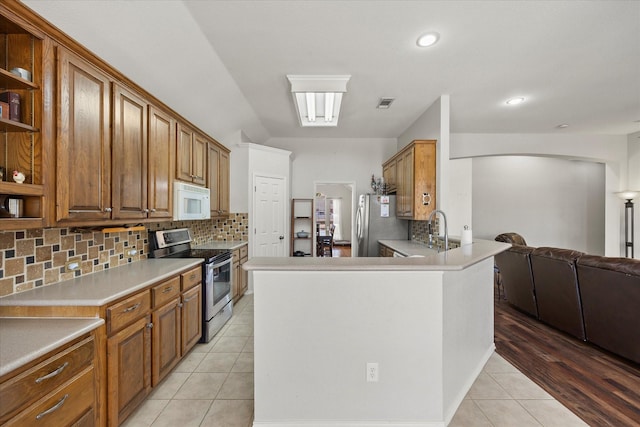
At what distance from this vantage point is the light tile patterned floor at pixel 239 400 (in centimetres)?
177

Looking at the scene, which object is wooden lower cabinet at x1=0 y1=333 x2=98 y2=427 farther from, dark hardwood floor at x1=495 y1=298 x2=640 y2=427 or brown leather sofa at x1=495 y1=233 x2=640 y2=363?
brown leather sofa at x1=495 y1=233 x2=640 y2=363

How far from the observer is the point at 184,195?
2.89 metres

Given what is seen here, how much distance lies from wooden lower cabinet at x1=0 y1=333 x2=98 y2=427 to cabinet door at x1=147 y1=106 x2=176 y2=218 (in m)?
1.34

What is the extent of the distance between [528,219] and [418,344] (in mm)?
6460

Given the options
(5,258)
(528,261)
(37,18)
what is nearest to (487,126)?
(528,261)

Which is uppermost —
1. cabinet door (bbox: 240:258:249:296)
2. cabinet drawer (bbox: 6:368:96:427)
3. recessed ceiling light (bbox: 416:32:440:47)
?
recessed ceiling light (bbox: 416:32:440:47)

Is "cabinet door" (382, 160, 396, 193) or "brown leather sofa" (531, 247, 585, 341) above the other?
"cabinet door" (382, 160, 396, 193)

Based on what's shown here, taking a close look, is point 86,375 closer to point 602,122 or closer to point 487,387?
point 487,387

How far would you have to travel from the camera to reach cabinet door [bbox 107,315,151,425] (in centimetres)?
153

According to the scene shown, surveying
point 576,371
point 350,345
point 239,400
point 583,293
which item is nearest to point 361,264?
point 350,345

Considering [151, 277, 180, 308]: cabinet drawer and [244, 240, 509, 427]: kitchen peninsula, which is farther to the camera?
[151, 277, 180, 308]: cabinet drawer

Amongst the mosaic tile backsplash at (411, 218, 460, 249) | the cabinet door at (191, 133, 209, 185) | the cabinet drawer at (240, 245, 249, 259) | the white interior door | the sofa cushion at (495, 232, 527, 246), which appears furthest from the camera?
the sofa cushion at (495, 232, 527, 246)

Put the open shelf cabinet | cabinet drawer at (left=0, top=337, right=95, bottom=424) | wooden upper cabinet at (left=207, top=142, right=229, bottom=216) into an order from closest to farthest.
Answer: cabinet drawer at (left=0, top=337, right=95, bottom=424) → the open shelf cabinet → wooden upper cabinet at (left=207, top=142, right=229, bottom=216)

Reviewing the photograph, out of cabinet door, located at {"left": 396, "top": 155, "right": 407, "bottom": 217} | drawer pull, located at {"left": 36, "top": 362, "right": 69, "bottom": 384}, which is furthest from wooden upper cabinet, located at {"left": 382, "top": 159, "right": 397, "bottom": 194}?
drawer pull, located at {"left": 36, "top": 362, "right": 69, "bottom": 384}
